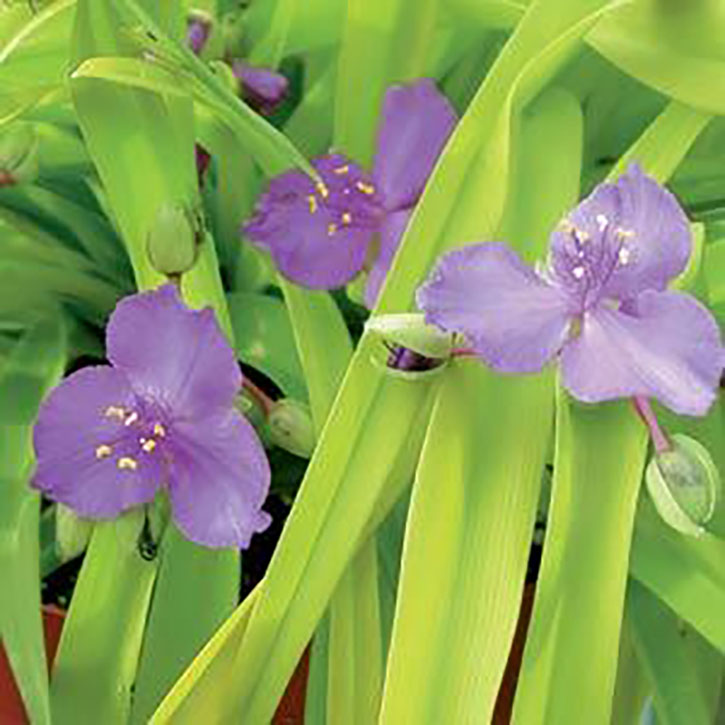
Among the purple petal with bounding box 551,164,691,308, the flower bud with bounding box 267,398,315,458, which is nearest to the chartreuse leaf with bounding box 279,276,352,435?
the flower bud with bounding box 267,398,315,458

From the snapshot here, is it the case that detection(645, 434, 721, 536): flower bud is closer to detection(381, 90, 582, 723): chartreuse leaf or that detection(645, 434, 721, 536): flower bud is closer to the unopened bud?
detection(381, 90, 582, 723): chartreuse leaf

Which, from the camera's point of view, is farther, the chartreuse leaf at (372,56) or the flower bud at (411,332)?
the chartreuse leaf at (372,56)

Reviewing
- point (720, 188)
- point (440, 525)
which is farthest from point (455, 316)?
point (720, 188)

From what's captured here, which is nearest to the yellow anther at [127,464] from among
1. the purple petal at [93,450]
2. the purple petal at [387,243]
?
the purple petal at [93,450]

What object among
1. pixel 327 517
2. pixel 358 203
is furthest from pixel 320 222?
pixel 327 517

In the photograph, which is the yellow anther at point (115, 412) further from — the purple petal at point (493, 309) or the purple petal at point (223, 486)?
the purple petal at point (493, 309)

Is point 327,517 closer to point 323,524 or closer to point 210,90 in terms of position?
point 323,524
